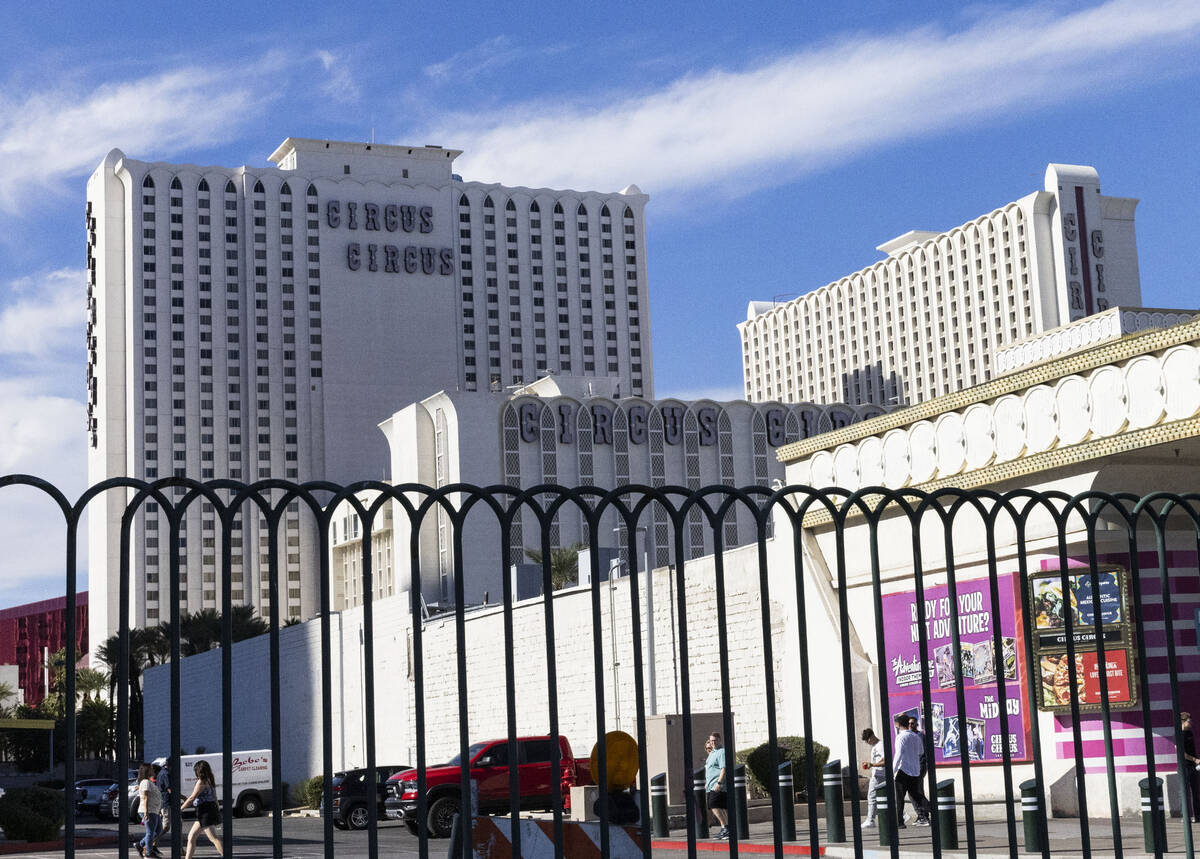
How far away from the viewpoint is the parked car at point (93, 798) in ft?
161

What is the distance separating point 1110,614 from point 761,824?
24.5 ft

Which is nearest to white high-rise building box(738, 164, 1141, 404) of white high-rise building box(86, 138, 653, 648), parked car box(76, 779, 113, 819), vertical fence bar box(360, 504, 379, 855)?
white high-rise building box(86, 138, 653, 648)

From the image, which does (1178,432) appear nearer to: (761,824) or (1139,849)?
(1139,849)

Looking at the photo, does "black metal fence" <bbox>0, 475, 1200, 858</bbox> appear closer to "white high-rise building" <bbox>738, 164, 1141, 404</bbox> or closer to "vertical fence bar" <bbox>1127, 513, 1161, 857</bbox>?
"vertical fence bar" <bbox>1127, 513, 1161, 857</bbox>

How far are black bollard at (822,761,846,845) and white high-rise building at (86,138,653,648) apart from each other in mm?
117984

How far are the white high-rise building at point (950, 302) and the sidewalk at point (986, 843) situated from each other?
104499 mm

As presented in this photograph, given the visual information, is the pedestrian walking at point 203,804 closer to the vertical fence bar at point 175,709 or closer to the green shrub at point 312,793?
the vertical fence bar at point 175,709

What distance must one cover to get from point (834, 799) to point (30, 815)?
18.5m

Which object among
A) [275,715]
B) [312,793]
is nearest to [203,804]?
[275,715]

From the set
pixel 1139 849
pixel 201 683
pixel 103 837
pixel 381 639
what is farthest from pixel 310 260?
pixel 1139 849

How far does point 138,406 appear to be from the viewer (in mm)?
138750

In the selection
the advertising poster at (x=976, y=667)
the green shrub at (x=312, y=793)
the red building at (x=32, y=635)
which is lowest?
the green shrub at (x=312, y=793)

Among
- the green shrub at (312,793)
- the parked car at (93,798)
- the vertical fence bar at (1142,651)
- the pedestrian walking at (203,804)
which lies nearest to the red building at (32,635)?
the parked car at (93,798)

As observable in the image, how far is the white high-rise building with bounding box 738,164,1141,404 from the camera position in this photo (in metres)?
143
